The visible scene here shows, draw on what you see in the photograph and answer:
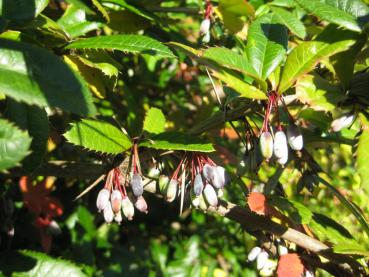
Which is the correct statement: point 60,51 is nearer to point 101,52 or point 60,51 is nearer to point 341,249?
point 101,52

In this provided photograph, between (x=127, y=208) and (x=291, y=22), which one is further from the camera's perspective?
(x=127, y=208)

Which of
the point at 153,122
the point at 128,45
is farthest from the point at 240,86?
the point at 153,122

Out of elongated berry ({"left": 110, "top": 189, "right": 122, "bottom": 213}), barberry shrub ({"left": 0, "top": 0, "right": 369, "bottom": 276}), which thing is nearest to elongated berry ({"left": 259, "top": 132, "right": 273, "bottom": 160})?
barberry shrub ({"left": 0, "top": 0, "right": 369, "bottom": 276})

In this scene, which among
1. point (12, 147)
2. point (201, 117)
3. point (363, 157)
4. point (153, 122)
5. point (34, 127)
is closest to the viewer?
point (12, 147)

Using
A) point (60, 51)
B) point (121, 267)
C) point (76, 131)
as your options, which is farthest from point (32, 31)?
point (121, 267)

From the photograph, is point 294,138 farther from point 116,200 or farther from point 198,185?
point 116,200

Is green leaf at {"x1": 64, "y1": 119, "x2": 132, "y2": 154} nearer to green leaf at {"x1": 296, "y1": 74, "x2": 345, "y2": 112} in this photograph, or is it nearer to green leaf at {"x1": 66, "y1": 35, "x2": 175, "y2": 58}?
green leaf at {"x1": 66, "y1": 35, "x2": 175, "y2": 58}
